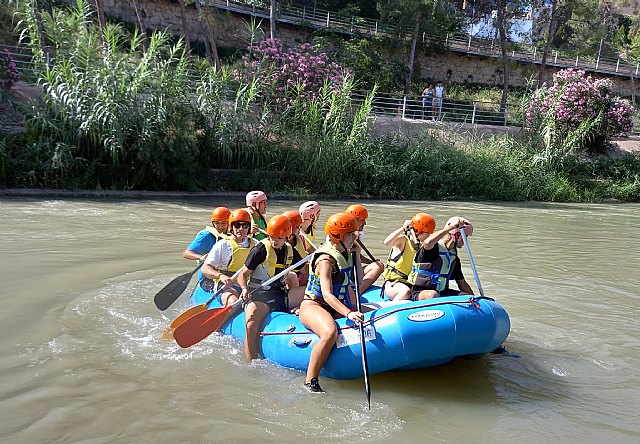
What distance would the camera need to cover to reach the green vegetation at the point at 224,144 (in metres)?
12.8

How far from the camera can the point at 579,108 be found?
19406 millimetres

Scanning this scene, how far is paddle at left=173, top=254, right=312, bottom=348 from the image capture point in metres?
4.85

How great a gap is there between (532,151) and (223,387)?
1562 centimetres

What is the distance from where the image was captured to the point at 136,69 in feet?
43.4

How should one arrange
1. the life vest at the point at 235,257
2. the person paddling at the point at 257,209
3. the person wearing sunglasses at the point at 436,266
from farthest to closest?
the person paddling at the point at 257,209, the life vest at the point at 235,257, the person wearing sunglasses at the point at 436,266

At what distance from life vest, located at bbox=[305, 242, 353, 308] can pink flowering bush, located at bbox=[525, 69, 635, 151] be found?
15.5m

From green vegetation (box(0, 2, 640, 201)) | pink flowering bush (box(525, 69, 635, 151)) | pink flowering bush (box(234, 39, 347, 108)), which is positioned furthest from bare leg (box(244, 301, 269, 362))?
pink flowering bush (box(525, 69, 635, 151))

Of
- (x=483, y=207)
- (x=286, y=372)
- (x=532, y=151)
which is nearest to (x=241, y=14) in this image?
(x=532, y=151)

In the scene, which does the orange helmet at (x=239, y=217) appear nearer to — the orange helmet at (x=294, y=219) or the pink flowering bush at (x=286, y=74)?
the orange helmet at (x=294, y=219)

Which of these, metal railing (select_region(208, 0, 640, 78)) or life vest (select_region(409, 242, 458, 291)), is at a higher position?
metal railing (select_region(208, 0, 640, 78))

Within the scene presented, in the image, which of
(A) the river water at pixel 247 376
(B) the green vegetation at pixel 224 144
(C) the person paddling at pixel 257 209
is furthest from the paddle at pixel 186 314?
(B) the green vegetation at pixel 224 144

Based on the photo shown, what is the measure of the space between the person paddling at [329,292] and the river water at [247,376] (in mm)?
276

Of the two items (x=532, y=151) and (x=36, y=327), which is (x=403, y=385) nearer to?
(x=36, y=327)

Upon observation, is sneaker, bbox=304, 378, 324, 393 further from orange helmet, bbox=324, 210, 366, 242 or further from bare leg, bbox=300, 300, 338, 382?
orange helmet, bbox=324, 210, 366, 242
